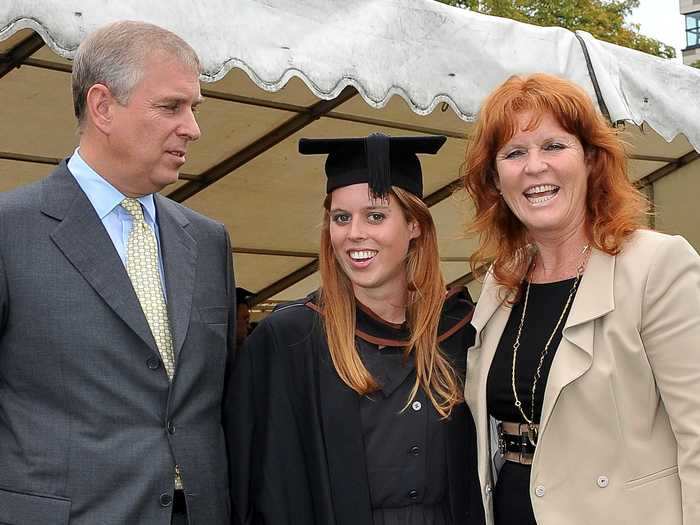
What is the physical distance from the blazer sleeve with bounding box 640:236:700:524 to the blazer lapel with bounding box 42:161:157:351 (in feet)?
4.14

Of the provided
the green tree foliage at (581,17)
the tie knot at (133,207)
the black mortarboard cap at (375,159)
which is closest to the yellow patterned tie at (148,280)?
the tie knot at (133,207)

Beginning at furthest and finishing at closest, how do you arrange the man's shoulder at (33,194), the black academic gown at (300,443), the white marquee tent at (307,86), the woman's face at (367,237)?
the white marquee tent at (307,86)
the woman's face at (367,237)
the black academic gown at (300,443)
the man's shoulder at (33,194)

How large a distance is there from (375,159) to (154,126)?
725mm

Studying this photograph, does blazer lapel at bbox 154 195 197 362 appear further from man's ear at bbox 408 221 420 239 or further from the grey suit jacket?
man's ear at bbox 408 221 420 239

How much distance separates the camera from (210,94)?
4.38 metres

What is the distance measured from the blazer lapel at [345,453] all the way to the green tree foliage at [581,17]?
1977 cm

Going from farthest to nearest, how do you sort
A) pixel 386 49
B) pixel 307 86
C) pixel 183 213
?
pixel 307 86 < pixel 386 49 < pixel 183 213

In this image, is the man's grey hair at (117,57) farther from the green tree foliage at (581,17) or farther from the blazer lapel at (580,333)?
the green tree foliage at (581,17)

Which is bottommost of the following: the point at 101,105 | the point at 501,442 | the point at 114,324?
the point at 501,442

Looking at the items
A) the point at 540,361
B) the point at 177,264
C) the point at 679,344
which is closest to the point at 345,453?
the point at 540,361

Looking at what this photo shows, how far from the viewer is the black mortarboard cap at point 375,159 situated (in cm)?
297

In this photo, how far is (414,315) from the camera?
306 cm

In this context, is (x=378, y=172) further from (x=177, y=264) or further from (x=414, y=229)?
(x=177, y=264)

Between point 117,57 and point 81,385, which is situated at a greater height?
point 117,57
